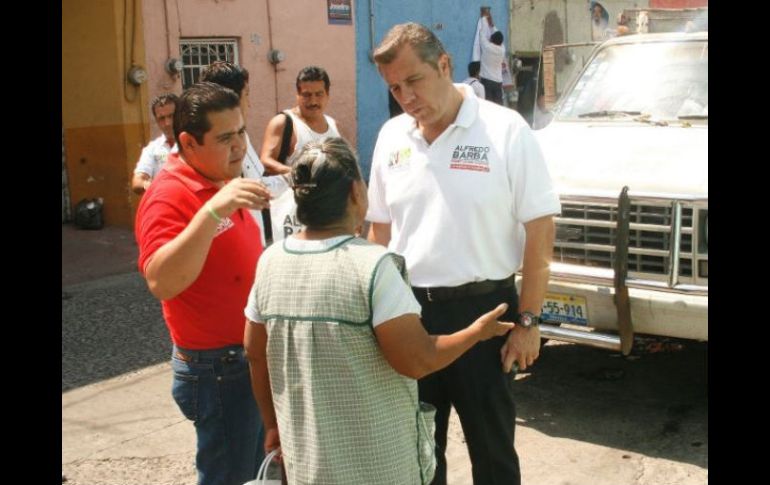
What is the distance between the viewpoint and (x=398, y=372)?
2.48 m

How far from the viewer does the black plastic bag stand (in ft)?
33.8

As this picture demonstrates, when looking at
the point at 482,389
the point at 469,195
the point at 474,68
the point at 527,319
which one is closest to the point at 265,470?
the point at 482,389

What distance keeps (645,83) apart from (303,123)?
231cm

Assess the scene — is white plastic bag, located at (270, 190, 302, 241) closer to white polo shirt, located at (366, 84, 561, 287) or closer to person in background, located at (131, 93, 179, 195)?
white polo shirt, located at (366, 84, 561, 287)

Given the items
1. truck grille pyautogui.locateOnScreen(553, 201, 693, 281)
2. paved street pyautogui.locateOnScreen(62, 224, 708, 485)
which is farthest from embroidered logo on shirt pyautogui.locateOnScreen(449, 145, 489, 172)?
truck grille pyautogui.locateOnScreen(553, 201, 693, 281)

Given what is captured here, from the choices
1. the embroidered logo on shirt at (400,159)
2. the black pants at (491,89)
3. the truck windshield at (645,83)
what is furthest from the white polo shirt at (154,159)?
the black pants at (491,89)

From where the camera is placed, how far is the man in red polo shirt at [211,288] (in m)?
2.94

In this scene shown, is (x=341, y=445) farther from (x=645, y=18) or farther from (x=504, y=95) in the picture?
(x=504, y=95)

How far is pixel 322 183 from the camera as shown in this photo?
97.3 inches

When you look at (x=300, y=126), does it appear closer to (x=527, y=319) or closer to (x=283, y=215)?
(x=283, y=215)

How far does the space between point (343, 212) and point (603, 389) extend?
3.55 meters

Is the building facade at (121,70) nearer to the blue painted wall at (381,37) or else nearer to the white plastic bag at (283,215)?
the blue painted wall at (381,37)

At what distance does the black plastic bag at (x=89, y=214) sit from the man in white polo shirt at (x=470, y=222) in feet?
25.1
